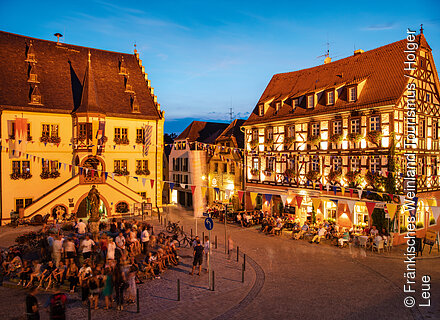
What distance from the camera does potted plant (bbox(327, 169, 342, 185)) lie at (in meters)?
23.1

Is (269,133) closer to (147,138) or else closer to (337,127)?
(337,127)

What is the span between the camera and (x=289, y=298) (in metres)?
11.9

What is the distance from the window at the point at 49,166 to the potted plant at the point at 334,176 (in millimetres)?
22733

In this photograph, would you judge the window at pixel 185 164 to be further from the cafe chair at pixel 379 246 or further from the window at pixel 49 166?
the cafe chair at pixel 379 246

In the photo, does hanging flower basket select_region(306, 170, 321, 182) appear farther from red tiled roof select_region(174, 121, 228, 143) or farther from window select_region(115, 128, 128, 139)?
red tiled roof select_region(174, 121, 228, 143)

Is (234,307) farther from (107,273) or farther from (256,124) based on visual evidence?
(256,124)

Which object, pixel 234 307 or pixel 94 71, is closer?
pixel 234 307

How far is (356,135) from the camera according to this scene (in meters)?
21.9

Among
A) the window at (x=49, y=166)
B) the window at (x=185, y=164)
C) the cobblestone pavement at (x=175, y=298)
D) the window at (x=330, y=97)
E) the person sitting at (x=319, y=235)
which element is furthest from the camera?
the window at (x=185, y=164)

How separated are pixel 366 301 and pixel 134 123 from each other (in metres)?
26.1

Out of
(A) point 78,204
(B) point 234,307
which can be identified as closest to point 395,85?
(B) point 234,307

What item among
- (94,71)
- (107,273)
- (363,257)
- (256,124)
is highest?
(94,71)

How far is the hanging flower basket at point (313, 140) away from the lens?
81.3ft

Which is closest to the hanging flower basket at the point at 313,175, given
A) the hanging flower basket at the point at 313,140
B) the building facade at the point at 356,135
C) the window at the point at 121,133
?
the building facade at the point at 356,135
